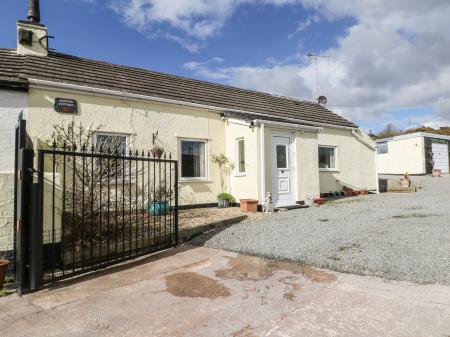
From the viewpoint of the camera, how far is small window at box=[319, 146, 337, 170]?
14219mm

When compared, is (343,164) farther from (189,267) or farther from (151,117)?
(189,267)

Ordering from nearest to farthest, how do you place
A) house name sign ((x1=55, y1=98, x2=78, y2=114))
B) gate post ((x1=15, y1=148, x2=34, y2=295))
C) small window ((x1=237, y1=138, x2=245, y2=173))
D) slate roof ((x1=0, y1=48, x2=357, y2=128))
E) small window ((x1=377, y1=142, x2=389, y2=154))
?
1. gate post ((x1=15, y1=148, x2=34, y2=295))
2. house name sign ((x1=55, y1=98, x2=78, y2=114))
3. slate roof ((x1=0, y1=48, x2=357, y2=128))
4. small window ((x1=237, y1=138, x2=245, y2=173))
5. small window ((x1=377, y1=142, x2=389, y2=154))

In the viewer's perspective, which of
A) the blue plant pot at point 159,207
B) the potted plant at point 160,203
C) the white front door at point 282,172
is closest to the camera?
the blue plant pot at point 159,207

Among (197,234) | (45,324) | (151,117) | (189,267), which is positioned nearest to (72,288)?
(45,324)

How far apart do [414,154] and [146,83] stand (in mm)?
22432

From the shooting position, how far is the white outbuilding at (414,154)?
24408 millimetres

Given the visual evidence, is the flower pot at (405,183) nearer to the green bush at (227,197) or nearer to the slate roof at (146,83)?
the slate roof at (146,83)

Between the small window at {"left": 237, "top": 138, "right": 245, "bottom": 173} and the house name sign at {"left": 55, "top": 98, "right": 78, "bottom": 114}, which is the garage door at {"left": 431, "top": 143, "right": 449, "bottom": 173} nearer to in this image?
the small window at {"left": 237, "top": 138, "right": 245, "bottom": 173}

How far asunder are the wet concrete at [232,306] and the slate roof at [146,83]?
6535 millimetres

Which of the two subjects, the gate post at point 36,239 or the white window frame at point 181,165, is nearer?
the gate post at point 36,239

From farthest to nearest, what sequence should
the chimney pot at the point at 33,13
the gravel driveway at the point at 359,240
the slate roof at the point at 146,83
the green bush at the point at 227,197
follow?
the green bush at the point at 227,197 < the chimney pot at the point at 33,13 < the slate roof at the point at 146,83 < the gravel driveway at the point at 359,240

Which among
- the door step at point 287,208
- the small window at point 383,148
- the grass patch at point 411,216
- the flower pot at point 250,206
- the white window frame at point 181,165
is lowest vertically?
the grass patch at point 411,216

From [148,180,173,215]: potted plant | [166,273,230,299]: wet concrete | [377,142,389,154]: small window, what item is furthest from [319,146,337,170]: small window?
[377,142,389,154]: small window

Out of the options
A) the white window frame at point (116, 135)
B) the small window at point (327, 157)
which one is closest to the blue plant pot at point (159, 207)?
the white window frame at point (116, 135)
